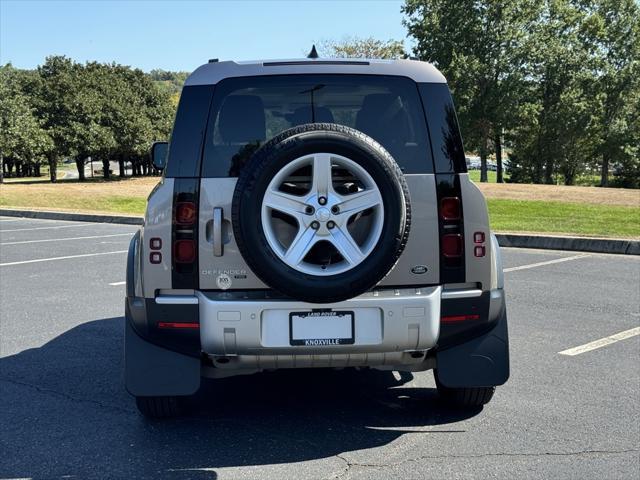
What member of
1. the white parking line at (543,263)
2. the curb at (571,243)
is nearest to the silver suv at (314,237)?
the white parking line at (543,263)

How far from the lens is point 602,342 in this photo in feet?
18.8

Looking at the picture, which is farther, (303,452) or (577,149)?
(577,149)

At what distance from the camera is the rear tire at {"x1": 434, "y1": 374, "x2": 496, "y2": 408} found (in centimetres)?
399

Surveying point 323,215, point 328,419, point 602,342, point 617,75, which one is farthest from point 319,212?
point 617,75

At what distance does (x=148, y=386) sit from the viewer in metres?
3.65

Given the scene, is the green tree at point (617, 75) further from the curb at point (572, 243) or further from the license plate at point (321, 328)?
the license plate at point (321, 328)

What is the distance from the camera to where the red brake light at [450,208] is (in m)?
3.54

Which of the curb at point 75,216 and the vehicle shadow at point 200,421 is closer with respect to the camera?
the vehicle shadow at point 200,421

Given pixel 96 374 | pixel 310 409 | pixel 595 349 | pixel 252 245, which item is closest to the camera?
pixel 252 245

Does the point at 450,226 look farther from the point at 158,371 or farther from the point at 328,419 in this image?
the point at 158,371

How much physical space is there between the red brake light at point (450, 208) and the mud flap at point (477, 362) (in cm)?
63

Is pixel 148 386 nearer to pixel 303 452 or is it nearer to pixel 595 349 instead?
pixel 303 452

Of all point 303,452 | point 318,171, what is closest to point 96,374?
point 303,452

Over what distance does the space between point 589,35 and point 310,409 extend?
51661 millimetres
